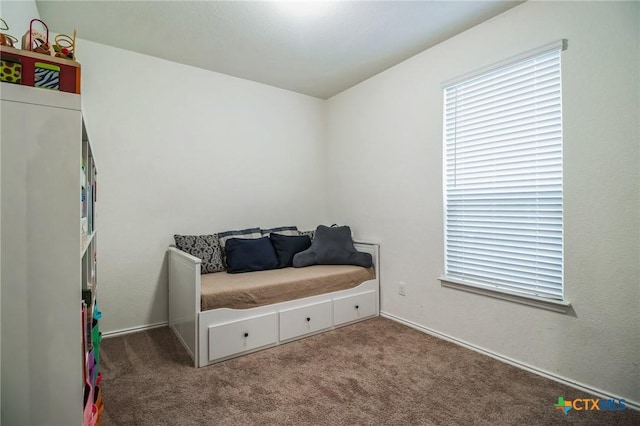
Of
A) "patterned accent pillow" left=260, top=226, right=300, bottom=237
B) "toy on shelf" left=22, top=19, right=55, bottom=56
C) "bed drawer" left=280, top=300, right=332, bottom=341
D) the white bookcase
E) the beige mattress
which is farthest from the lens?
"patterned accent pillow" left=260, top=226, right=300, bottom=237

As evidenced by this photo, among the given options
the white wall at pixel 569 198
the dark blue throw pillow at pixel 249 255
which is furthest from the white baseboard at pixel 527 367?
the dark blue throw pillow at pixel 249 255

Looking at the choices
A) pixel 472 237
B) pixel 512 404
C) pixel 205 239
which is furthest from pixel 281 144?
pixel 512 404

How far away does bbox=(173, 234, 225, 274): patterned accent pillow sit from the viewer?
283 centimetres

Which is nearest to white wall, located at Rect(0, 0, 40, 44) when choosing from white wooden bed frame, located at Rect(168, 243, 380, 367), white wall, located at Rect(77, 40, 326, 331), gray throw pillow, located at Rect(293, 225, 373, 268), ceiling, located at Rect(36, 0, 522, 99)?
ceiling, located at Rect(36, 0, 522, 99)

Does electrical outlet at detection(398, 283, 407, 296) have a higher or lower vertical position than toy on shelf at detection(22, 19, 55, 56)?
lower

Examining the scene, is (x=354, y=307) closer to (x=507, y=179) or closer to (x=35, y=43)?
(x=507, y=179)

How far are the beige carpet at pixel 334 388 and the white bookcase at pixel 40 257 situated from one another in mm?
867

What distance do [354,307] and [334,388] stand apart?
1101 millimetres

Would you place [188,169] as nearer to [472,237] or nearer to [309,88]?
[309,88]

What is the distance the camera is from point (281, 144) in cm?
368

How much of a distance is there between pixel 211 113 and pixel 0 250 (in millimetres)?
2582

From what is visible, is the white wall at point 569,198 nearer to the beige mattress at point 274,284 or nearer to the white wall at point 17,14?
the beige mattress at point 274,284

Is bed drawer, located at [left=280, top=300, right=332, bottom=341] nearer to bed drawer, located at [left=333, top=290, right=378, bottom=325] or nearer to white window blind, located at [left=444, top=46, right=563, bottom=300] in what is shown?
bed drawer, located at [left=333, top=290, right=378, bottom=325]

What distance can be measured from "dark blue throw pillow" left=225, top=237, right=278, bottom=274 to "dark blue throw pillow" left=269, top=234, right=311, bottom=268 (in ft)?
0.22
